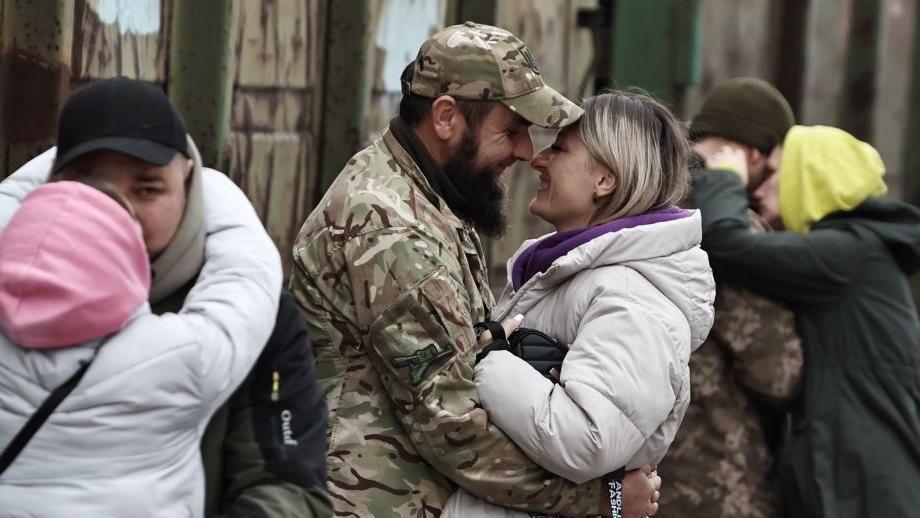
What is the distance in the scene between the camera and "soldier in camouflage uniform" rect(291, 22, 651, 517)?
3.06m

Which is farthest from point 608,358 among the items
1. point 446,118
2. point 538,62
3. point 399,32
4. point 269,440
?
point 538,62

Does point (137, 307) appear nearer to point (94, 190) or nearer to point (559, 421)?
point (94, 190)

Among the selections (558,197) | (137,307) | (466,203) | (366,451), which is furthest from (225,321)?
(558,197)

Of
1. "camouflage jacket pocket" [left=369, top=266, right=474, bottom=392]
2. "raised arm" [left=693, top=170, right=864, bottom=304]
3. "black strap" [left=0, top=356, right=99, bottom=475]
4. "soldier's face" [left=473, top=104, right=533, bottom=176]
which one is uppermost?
"soldier's face" [left=473, top=104, right=533, bottom=176]

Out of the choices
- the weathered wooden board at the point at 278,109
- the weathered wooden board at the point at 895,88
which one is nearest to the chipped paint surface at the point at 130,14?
the weathered wooden board at the point at 278,109

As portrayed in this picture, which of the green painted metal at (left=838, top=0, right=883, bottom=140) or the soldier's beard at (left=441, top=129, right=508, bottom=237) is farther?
the green painted metal at (left=838, top=0, right=883, bottom=140)

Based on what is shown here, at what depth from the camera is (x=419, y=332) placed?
3.06m

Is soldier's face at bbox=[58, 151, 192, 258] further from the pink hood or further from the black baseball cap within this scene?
the pink hood

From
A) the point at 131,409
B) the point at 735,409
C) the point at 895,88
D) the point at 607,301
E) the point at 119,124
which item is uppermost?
the point at 119,124

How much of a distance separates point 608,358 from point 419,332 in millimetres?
402

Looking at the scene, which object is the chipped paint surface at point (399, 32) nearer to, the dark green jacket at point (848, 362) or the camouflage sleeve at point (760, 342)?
the dark green jacket at point (848, 362)

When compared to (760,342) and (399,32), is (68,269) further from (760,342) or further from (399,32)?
(399,32)

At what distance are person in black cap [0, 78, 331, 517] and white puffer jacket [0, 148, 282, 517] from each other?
0.09 m

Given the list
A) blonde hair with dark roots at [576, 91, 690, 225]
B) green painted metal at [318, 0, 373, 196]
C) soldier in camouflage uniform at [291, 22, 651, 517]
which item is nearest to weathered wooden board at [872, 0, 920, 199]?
green painted metal at [318, 0, 373, 196]
